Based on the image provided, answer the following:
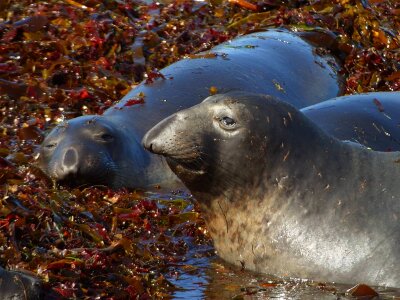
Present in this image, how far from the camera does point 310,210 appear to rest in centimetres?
714

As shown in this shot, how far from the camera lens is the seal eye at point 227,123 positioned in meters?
7.15

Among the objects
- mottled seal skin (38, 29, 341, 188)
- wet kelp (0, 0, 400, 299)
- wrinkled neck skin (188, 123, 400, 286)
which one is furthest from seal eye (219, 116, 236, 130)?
mottled seal skin (38, 29, 341, 188)

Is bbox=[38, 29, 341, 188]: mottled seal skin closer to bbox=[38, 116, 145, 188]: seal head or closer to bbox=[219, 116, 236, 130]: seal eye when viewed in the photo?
bbox=[38, 116, 145, 188]: seal head

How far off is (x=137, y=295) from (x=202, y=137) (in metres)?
1.05

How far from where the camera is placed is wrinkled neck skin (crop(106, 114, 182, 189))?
9.95m

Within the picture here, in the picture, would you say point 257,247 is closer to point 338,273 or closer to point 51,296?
point 338,273

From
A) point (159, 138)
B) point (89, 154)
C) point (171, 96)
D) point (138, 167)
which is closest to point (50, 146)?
point (89, 154)

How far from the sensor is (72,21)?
1266cm

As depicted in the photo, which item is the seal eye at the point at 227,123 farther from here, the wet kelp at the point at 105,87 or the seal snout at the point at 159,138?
the wet kelp at the point at 105,87

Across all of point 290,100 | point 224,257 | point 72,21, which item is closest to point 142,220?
point 224,257

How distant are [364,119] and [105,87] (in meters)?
3.30

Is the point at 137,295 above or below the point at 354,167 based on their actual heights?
below

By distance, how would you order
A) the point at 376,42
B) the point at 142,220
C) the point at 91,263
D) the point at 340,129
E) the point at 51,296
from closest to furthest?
the point at 51,296 → the point at 91,263 → the point at 142,220 → the point at 340,129 → the point at 376,42

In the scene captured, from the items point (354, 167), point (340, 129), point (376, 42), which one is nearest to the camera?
point (354, 167)
